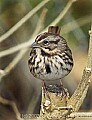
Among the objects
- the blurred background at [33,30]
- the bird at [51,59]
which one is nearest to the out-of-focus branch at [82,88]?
the bird at [51,59]

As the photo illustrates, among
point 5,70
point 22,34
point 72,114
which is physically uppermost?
point 22,34

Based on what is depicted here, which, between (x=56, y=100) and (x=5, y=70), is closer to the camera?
(x=56, y=100)

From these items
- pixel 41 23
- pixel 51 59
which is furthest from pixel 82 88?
pixel 41 23

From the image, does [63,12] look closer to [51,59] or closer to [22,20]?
[22,20]

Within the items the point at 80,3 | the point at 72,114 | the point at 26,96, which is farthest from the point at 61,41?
the point at 26,96

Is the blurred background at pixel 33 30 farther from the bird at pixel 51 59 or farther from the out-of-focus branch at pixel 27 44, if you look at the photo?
the bird at pixel 51 59

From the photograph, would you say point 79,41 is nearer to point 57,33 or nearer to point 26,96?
point 26,96
